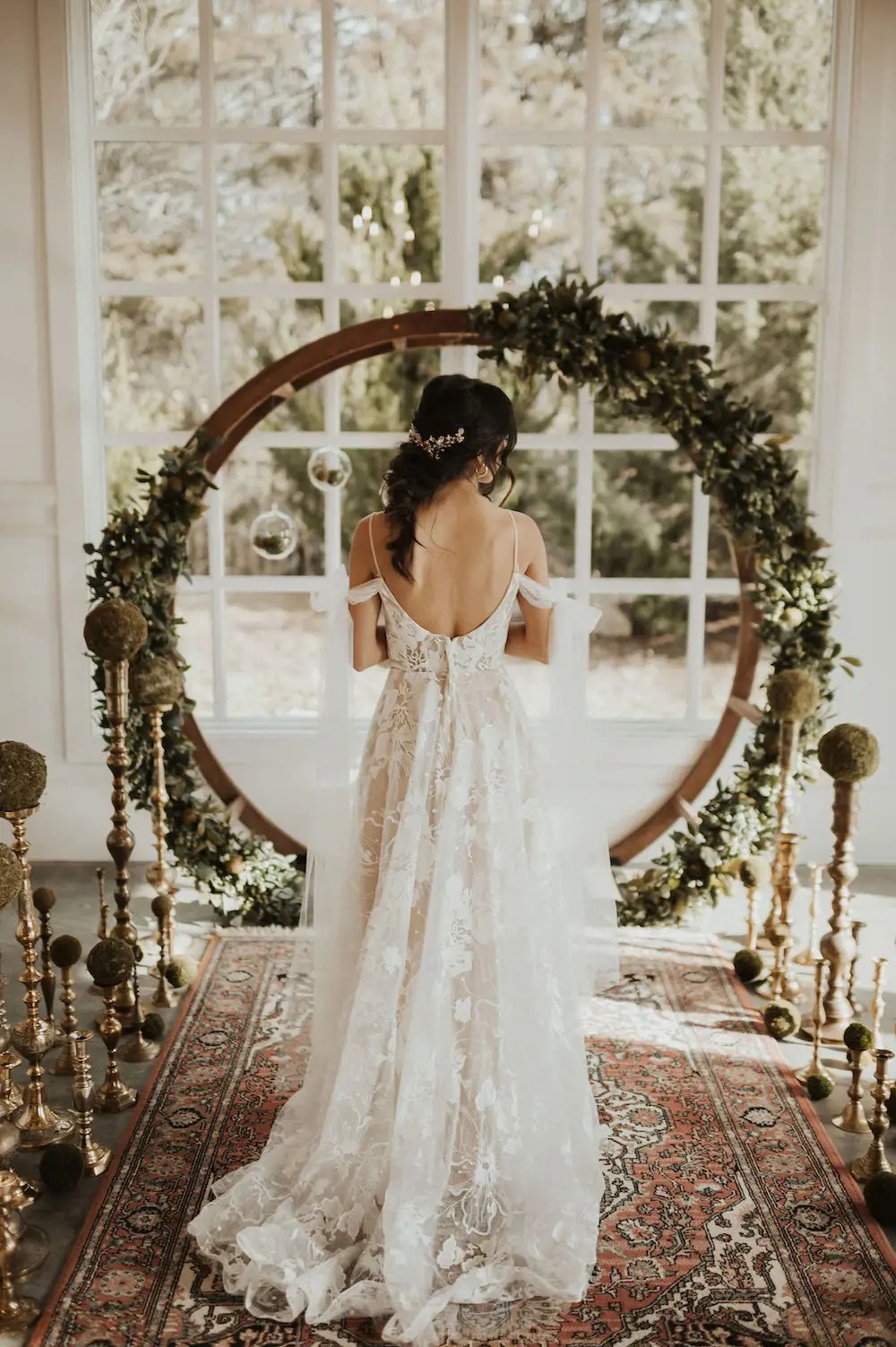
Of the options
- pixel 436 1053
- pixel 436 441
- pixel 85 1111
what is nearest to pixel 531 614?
pixel 436 441

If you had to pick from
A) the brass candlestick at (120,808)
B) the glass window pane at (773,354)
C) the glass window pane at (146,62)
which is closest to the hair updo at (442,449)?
the brass candlestick at (120,808)

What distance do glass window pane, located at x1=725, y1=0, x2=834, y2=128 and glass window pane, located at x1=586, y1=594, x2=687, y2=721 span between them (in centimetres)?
216

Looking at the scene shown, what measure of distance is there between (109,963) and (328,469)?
237cm

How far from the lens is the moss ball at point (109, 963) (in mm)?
3221

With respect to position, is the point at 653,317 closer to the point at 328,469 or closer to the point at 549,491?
the point at 549,491

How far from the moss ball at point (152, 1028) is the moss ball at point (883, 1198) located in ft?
6.92

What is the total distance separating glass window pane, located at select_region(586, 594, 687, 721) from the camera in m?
5.87

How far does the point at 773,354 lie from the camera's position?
17.7 feet

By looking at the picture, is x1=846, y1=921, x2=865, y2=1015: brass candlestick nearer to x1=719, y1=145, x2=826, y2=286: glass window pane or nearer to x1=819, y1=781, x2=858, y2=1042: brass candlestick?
x1=819, y1=781, x2=858, y2=1042: brass candlestick

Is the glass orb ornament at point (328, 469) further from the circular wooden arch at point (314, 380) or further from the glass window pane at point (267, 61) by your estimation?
the glass window pane at point (267, 61)

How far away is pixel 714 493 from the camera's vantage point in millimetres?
4547

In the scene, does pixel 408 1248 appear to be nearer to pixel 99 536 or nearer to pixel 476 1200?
pixel 476 1200

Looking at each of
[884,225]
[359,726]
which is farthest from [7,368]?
[884,225]

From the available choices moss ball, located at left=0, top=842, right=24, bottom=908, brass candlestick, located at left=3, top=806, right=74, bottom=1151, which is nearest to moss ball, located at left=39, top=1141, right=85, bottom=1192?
brass candlestick, located at left=3, top=806, right=74, bottom=1151
